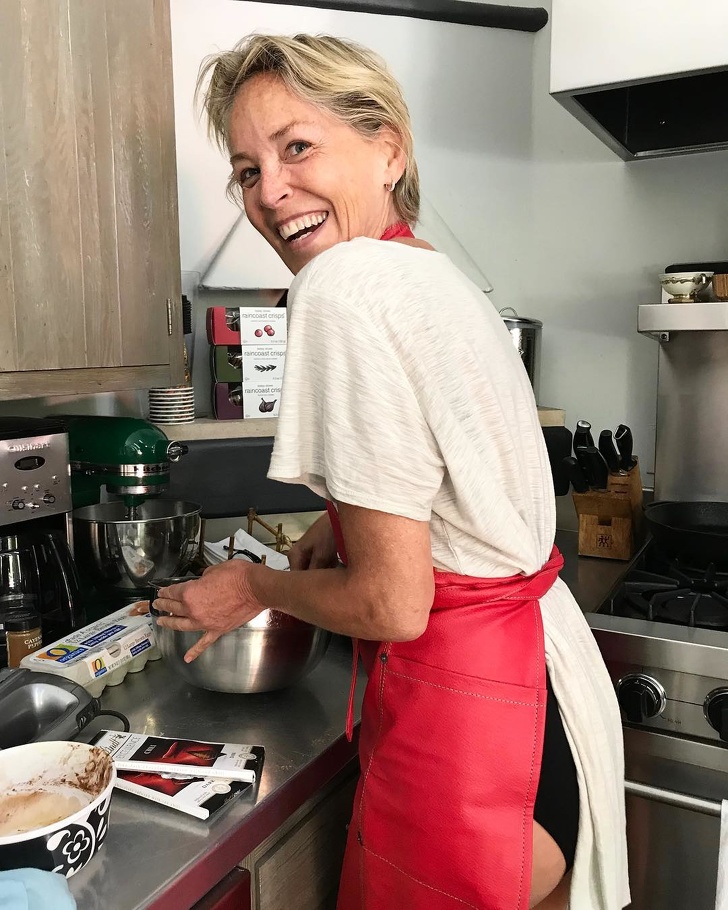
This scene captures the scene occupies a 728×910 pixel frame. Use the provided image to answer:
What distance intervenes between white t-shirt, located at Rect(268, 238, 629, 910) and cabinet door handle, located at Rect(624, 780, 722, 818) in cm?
41

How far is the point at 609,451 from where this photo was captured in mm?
1659

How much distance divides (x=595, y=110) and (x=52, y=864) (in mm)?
1501

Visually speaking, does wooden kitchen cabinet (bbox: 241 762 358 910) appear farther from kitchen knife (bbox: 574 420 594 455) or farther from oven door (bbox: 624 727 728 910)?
kitchen knife (bbox: 574 420 594 455)

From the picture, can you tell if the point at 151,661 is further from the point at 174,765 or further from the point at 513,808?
the point at 513,808

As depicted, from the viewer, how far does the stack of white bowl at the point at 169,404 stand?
64.4 inches

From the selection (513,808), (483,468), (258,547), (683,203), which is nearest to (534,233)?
(683,203)

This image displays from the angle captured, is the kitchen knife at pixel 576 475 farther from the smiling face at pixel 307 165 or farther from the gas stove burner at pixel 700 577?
the smiling face at pixel 307 165

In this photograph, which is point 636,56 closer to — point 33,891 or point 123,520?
point 123,520

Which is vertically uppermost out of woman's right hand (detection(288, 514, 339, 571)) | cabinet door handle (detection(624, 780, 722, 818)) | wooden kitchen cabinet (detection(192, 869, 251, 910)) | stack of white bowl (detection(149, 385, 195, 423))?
stack of white bowl (detection(149, 385, 195, 423))

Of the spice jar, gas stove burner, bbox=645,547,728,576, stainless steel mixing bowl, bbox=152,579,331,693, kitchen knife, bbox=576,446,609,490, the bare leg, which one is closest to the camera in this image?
the bare leg

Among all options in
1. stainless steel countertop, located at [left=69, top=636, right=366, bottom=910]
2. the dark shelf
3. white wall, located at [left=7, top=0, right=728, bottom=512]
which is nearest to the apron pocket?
stainless steel countertop, located at [left=69, top=636, right=366, bottom=910]

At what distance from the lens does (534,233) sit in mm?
1996

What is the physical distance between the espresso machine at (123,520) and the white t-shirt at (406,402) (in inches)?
25.7

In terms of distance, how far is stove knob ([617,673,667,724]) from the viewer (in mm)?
1163
